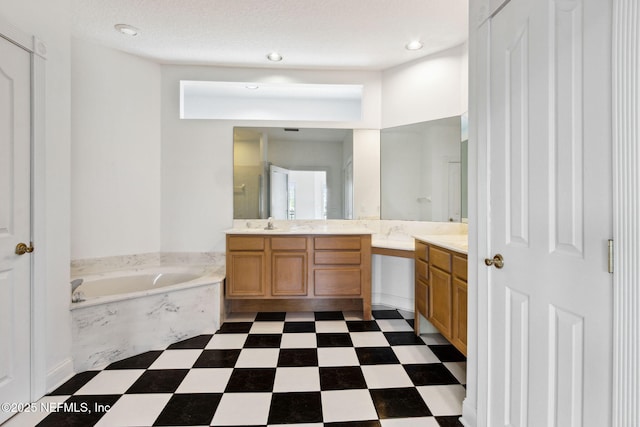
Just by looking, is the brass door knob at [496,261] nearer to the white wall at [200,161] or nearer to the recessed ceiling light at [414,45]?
the recessed ceiling light at [414,45]

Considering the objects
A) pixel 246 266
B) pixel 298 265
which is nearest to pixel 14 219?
pixel 246 266

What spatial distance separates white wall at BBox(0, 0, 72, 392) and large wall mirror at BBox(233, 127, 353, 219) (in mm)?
1609

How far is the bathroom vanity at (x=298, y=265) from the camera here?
286cm

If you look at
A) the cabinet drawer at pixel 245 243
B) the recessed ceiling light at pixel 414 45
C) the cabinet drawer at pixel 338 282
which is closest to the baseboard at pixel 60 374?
the cabinet drawer at pixel 245 243

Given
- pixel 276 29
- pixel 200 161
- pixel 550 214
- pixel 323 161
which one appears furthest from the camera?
pixel 323 161

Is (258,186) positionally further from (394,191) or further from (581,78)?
(581,78)

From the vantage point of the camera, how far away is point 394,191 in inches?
133

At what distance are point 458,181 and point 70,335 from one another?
3286mm

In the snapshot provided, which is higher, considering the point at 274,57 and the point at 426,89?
the point at 274,57

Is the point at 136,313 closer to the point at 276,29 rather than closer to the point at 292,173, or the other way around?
the point at 292,173

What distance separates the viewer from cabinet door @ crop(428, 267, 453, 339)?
2008 millimetres

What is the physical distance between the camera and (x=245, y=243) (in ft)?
9.39

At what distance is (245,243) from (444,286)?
1.75 m

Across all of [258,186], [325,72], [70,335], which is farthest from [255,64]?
[70,335]
